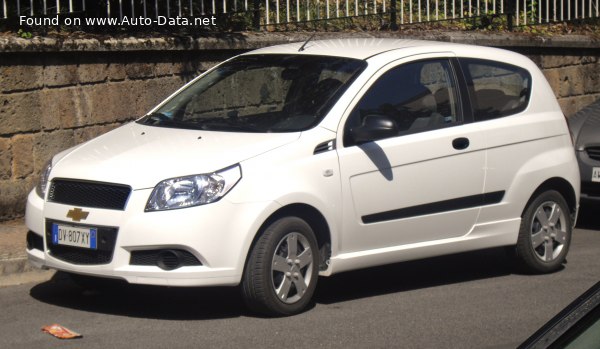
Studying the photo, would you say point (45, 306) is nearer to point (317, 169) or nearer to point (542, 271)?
point (317, 169)

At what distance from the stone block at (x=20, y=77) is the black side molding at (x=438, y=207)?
3.79 meters

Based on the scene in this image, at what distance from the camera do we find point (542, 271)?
26.5 feet

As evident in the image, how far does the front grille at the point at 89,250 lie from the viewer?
638cm

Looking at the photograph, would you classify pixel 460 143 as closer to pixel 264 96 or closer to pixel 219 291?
pixel 264 96

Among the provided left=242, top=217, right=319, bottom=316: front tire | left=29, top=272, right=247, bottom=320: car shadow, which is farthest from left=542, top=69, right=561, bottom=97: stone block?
left=242, top=217, right=319, bottom=316: front tire

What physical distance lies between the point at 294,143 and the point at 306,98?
58 centimetres

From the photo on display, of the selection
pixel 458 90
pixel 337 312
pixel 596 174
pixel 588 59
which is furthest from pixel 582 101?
pixel 337 312

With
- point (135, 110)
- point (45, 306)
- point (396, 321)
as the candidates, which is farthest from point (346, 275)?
point (135, 110)

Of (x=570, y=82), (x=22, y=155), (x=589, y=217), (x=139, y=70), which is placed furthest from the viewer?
(x=570, y=82)

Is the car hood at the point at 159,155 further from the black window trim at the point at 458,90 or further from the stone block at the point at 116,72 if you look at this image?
the stone block at the point at 116,72

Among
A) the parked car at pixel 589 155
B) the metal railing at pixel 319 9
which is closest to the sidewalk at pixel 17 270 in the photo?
the metal railing at pixel 319 9

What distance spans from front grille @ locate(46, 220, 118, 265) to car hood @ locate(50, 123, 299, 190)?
31 centimetres

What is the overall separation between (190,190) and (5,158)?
3451 mm

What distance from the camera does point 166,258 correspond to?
634cm
